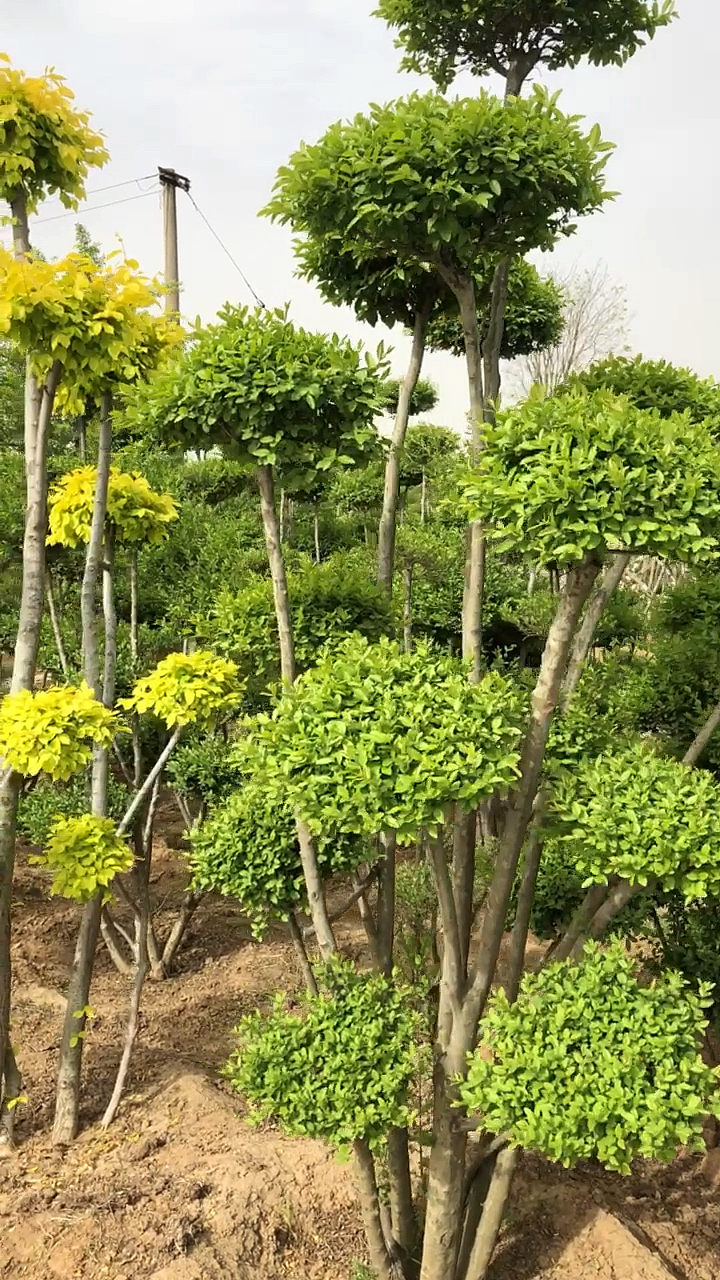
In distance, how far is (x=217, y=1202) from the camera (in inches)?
156

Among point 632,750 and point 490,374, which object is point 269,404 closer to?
point 490,374

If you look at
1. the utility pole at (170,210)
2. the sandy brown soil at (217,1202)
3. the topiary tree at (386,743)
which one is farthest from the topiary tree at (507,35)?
the utility pole at (170,210)

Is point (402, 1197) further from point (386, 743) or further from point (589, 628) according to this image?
point (589, 628)

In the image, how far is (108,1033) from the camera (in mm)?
5512

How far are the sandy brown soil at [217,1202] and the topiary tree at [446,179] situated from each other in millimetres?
2816

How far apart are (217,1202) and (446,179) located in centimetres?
432

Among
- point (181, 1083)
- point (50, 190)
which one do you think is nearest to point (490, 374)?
point (50, 190)

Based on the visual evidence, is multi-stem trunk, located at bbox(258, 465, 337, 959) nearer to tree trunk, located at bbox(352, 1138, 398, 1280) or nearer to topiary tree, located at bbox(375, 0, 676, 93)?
tree trunk, located at bbox(352, 1138, 398, 1280)

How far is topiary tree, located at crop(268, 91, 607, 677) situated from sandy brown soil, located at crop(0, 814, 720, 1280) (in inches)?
111

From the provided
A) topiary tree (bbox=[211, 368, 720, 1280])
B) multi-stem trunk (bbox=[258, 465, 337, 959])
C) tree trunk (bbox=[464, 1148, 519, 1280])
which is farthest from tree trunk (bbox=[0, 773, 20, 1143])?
tree trunk (bbox=[464, 1148, 519, 1280])

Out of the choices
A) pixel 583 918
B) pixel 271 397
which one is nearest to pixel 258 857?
pixel 583 918

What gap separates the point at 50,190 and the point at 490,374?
2233 millimetres

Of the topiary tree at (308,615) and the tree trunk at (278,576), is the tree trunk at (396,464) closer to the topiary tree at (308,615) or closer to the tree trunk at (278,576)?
the topiary tree at (308,615)

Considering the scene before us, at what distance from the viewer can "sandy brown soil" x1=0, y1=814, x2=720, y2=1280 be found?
3.68m
